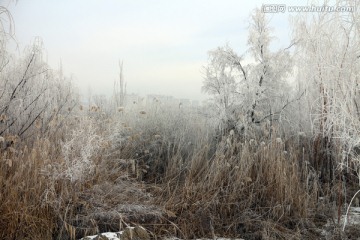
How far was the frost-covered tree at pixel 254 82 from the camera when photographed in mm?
6250

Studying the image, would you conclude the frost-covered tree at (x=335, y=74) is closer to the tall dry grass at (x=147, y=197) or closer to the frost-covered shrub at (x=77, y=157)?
the tall dry grass at (x=147, y=197)

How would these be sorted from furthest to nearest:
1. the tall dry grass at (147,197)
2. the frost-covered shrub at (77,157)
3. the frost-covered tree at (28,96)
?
1. the frost-covered tree at (28,96)
2. the frost-covered shrub at (77,157)
3. the tall dry grass at (147,197)

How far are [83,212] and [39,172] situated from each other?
609 mm

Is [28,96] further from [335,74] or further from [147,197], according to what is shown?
[335,74]

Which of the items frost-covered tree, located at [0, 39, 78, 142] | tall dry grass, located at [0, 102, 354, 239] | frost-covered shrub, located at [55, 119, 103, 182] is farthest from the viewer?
frost-covered tree, located at [0, 39, 78, 142]

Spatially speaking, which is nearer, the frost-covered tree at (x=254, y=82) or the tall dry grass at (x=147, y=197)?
the tall dry grass at (x=147, y=197)

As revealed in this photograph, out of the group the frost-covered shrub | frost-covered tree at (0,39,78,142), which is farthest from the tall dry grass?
frost-covered tree at (0,39,78,142)

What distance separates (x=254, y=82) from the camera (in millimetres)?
6363

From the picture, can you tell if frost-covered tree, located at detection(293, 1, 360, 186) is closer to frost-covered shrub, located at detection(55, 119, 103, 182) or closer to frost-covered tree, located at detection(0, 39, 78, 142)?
frost-covered shrub, located at detection(55, 119, 103, 182)

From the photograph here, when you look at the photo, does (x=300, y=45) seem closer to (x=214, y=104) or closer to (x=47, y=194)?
(x=214, y=104)

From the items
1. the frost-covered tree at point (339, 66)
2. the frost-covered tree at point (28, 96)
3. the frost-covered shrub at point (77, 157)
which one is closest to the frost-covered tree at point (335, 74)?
the frost-covered tree at point (339, 66)

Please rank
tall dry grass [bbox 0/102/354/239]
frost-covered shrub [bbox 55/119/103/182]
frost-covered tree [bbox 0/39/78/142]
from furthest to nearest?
frost-covered tree [bbox 0/39/78/142]
frost-covered shrub [bbox 55/119/103/182]
tall dry grass [bbox 0/102/354/239]

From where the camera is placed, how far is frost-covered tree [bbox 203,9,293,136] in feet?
20.5

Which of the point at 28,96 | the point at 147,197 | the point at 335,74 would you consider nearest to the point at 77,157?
the point at 147,197
